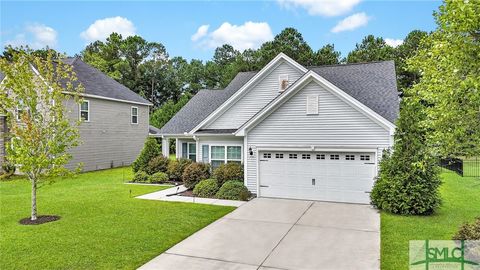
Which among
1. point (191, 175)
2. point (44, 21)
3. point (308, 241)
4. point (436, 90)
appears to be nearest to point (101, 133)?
point (44, 21)

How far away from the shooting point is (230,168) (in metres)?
14.7

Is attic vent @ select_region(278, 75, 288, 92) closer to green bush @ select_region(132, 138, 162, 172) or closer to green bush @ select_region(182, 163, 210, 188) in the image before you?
green bush @ select_region(182, 163, 210, 188)

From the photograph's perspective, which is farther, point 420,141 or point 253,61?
point 253,61

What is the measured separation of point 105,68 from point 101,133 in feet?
99.3

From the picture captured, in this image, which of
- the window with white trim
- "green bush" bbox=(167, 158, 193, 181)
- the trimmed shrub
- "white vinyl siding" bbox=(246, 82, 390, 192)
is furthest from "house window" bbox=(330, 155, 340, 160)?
the window with white trim

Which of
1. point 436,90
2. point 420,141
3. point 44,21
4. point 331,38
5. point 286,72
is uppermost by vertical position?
point 331,38

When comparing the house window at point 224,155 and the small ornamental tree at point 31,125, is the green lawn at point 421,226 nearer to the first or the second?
the house window at point 224,155

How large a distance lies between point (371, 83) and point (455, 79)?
364 inches

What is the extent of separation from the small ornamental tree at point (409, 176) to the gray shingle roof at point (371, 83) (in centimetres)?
142

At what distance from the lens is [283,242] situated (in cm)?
800

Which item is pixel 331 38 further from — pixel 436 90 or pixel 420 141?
pixel 436 90

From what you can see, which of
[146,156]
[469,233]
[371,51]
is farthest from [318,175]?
[371,51]

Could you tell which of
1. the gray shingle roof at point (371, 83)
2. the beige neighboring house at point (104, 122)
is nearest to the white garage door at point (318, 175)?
the gray shingle roof at point (371, 83)

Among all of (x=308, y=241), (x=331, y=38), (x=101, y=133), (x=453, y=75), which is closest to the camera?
(x=453, y=75)
